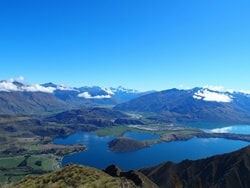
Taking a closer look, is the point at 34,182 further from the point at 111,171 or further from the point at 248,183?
the point at 248,183

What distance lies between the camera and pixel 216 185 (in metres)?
197

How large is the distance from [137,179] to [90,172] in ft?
111

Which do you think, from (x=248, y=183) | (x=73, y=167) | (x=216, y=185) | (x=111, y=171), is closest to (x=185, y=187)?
(x=216, y=185)

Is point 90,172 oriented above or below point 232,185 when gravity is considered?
above

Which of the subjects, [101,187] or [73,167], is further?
[73,167]

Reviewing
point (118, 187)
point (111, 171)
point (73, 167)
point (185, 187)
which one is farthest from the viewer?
point (185, 187)

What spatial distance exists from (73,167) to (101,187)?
1881 cm

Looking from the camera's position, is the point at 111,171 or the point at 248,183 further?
the point at 248,183

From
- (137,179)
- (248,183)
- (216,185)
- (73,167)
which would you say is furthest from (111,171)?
(248,183)

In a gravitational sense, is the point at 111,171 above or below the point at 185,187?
above

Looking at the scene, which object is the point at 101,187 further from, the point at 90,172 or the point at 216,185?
the point at 216,185

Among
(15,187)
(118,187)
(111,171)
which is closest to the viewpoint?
(118,187)

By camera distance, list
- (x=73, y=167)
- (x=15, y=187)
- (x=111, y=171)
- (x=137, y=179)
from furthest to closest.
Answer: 1. (x=111, y=171)
2. (x=137, y=179)
3. (x=73, y=167)
4. (x=15, y=187)

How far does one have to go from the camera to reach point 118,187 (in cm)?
7950
